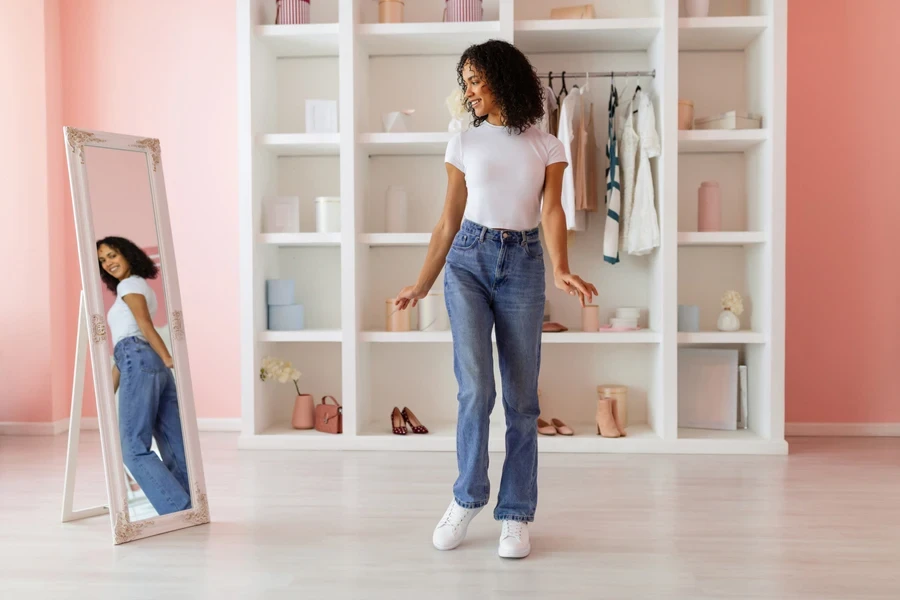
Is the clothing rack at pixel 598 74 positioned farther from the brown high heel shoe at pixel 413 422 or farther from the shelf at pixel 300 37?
the brown high heel shoe at pixel 413 422

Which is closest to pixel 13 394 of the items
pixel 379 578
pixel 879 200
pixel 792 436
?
pixel 379 578

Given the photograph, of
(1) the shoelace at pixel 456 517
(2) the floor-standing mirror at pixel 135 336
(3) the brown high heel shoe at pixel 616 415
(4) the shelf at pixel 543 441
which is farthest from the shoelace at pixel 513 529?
(3) the brown high heel shoe at pixel 616 415

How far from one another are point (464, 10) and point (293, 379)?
1898 millimetres

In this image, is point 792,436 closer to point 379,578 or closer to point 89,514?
point 379,578

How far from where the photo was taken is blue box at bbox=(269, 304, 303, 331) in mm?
3945

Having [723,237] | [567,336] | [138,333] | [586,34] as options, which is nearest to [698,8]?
[586,34]

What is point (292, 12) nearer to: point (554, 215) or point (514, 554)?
point (554, 215)

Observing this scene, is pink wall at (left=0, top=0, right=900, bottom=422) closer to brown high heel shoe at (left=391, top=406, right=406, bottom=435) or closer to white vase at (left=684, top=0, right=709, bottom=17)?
white vase at (left=684, top=0, right=709, bottom=17)

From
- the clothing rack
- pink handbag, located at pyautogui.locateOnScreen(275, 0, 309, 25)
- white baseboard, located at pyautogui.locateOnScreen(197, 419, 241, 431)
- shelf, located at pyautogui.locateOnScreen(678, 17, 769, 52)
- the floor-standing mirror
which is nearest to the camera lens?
the floor-standing mirror

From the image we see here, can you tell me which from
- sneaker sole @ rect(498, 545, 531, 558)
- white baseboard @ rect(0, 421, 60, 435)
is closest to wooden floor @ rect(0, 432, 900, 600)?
sneaker sole @ rect(498, 545, 531, 558)

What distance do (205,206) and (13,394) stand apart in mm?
1346

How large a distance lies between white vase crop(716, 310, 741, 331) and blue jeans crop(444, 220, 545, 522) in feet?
5.98

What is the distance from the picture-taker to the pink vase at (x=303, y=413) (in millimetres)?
3979

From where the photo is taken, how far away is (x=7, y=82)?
4.22m
